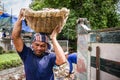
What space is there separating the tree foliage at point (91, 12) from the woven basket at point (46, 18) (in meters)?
19.0

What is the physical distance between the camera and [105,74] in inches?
174

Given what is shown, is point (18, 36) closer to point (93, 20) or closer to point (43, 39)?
point (43, 39)

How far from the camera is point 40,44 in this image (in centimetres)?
390

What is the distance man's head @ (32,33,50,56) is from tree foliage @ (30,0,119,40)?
19181mm

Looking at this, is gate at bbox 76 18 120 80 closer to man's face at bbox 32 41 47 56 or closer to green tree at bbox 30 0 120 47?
man's face at bbox 32 41 47 56

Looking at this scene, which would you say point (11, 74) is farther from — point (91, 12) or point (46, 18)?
point (91, 12)

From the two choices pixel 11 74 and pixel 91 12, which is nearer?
pixel 11 74

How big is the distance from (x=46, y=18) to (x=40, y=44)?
1.21 feet

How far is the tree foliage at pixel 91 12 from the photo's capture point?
78.0 feet

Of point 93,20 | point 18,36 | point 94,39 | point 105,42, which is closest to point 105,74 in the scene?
point 105,42

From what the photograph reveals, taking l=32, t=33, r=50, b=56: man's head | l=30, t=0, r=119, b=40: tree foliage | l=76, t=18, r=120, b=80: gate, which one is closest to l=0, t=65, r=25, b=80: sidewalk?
l=76, t=18, r=120, b=80: gate

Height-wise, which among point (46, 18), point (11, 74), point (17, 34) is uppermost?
point (46, 18)

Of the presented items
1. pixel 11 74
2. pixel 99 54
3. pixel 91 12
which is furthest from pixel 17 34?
pixel 91 12

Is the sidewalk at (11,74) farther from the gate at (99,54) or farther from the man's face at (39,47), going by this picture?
the man's face at (39,47)
